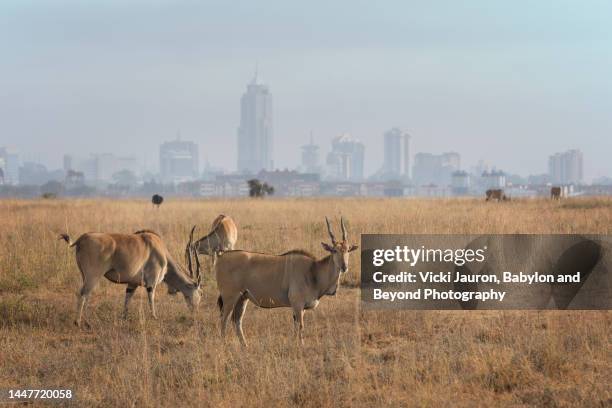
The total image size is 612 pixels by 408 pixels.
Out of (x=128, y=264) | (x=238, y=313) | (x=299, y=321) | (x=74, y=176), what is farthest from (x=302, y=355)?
(x=74, y=176)

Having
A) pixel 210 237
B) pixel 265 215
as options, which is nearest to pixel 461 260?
pixel 210 237

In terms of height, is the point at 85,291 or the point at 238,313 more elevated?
the point at 85,291

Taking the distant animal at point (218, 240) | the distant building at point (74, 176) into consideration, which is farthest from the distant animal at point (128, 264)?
the distant building at point (74, 176)

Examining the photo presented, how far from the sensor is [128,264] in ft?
34.0

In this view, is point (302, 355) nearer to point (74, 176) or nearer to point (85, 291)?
point (85, 291)

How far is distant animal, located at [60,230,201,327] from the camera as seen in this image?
10070 millimetres

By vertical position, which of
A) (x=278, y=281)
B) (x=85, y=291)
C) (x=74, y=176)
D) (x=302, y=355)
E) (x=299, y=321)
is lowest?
(x=302, y=355)

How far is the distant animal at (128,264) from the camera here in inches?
396

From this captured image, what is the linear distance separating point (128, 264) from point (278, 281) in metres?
2.44

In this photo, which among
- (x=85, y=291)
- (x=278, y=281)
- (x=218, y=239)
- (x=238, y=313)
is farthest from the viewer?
(x=218, y=239)

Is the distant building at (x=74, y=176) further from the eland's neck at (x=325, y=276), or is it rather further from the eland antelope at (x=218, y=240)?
the eland's neck at (x=325, y=276)

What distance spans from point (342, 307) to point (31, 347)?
4.33 meters

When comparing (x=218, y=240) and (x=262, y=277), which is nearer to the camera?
(x=262, y=277)

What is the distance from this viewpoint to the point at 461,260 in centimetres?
1553
